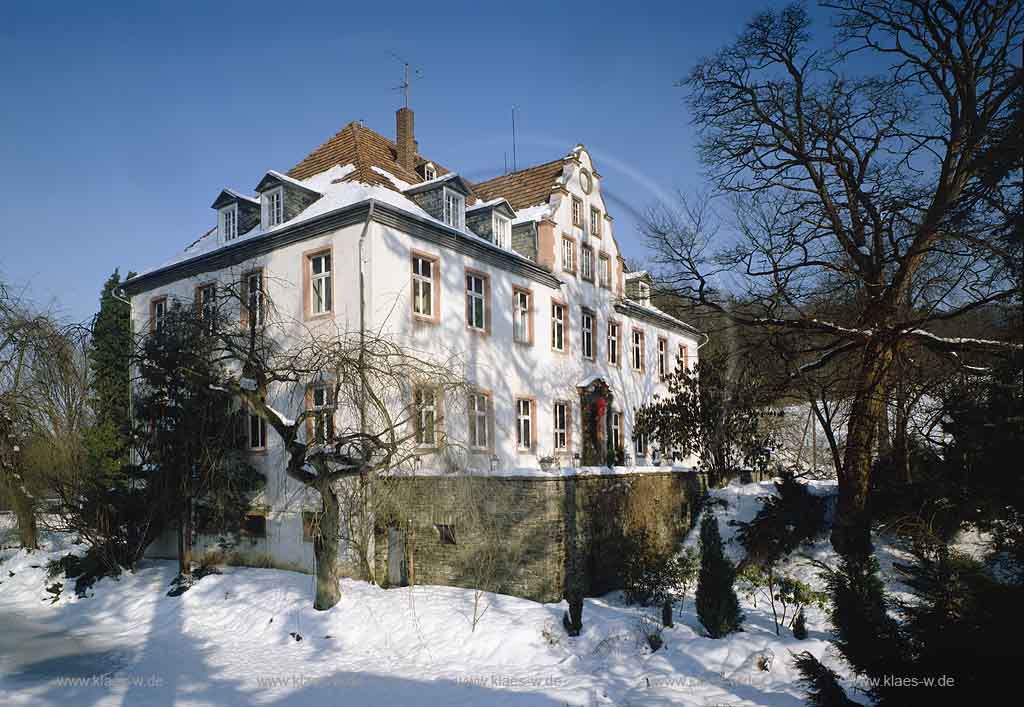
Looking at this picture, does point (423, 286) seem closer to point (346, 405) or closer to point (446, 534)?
point (346, 405)

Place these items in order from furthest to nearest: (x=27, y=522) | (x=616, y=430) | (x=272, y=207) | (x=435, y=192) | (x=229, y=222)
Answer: (x=616, y=430)
(x=229, y=222)
(x=27, y=522)
(x=435, y=192)
(x=272, y=207)

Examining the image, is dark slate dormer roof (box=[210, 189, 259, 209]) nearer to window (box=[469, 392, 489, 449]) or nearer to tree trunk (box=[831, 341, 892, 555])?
window (box=[469, 392, 489, 449])

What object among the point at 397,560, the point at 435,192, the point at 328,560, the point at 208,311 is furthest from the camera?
the point at 435,192

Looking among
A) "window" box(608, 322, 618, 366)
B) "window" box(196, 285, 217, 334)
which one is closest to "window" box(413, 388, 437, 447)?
"window" box(196, 285, 217, 334)

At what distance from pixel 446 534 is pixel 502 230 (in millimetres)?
10342

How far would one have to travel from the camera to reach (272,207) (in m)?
18.9

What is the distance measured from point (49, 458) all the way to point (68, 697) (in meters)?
10.1

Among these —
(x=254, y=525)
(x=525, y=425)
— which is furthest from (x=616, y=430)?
(x=254, y=525)

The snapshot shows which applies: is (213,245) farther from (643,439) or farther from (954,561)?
(954,561)

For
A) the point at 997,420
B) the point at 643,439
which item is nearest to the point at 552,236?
the point at 643,439

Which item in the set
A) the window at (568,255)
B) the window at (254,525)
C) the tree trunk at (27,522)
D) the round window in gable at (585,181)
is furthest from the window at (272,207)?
the round window in gable at (585,181)

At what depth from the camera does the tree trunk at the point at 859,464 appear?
44.7ft

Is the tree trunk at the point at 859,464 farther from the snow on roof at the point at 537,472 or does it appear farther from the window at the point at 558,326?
the window at the point at 558,326

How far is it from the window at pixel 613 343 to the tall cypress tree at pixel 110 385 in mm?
15705
